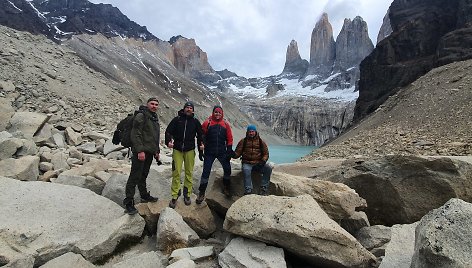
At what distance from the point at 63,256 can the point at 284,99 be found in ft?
629

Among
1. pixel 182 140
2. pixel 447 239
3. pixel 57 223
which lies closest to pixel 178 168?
pixel 182 140

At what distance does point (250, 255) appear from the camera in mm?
5887

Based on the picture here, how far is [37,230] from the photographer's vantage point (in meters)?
6.57

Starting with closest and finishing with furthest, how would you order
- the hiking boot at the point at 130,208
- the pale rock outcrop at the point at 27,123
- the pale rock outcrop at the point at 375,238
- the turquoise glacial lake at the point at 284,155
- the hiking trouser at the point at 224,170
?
1. the pale rock outcrop at the point at 375,238
2. the hiking boot at the point at 130,208
3. the hiking trouser at the point at 224,170
4. the pale rock outcrop at the point at 27,123
5. the turquoise glacial lake at the point at 284,155

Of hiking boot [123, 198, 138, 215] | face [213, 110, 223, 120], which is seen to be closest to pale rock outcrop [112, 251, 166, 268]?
hiking boot [123, 198, 138, 215]

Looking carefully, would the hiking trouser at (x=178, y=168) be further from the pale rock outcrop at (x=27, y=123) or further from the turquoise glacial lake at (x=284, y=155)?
the turquoise glacial lake at (x=284, y=155)

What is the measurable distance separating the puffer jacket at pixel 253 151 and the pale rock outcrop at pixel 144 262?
9.98ft

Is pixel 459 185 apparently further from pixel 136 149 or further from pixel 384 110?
pixel 384 110

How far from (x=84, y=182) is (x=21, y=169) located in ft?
5.97

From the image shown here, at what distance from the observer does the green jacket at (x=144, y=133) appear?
764cm

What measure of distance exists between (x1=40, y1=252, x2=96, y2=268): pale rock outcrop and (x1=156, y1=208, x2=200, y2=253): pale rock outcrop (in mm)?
1407

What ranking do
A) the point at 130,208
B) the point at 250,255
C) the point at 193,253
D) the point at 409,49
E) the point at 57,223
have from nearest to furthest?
the point at 250,255 < the point at 193,253 < the point at 57,223 < the point at 130,208 < the point at 409,49

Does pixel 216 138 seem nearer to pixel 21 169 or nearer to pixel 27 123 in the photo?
pixel 21 169

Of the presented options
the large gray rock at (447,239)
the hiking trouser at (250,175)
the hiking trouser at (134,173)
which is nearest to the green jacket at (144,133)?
the hiking trouser at (134,173)
